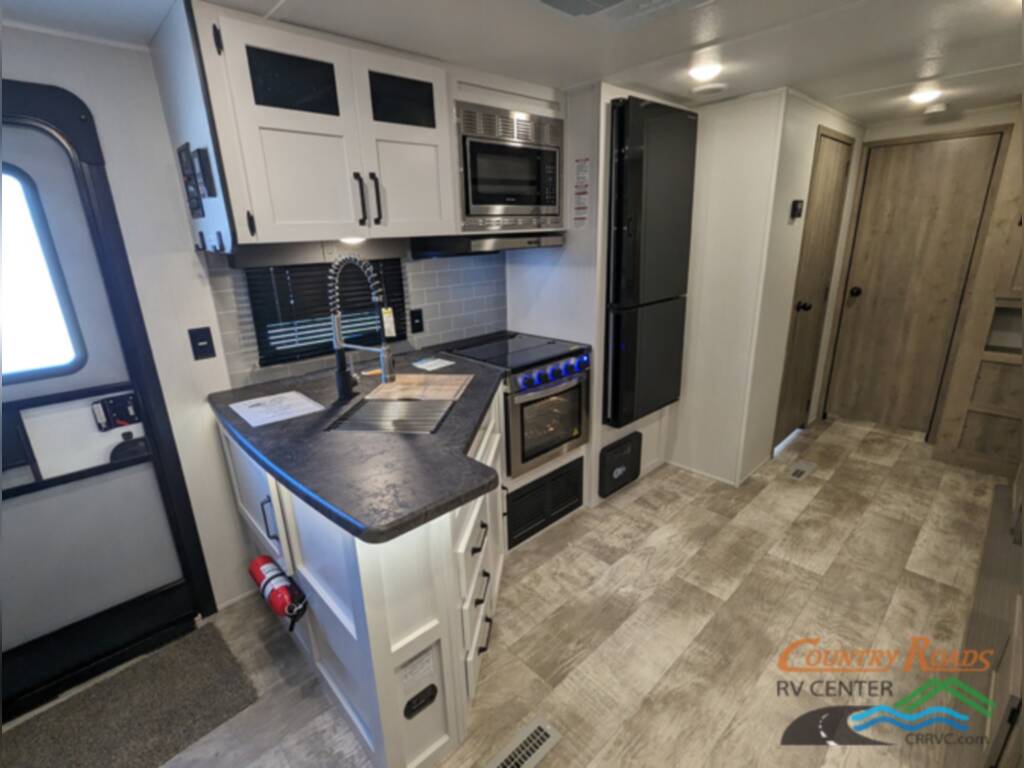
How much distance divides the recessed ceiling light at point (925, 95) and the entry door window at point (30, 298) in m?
4.03

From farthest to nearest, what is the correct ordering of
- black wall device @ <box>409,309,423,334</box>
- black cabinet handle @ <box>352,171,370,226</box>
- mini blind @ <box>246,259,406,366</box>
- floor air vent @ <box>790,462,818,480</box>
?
floor air vent @ <box>790,462,818,480</box> < black wall device @ <box>409,309,423,334</box> < mini blind @ <box>246,259,406,366</box> < black cabinet handle @ <box>352,171,370,226</box>

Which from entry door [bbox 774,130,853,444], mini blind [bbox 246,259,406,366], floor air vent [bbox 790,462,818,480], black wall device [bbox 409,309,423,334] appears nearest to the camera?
mini blind [bbox 246,259,406,366]

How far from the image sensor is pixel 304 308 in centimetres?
216

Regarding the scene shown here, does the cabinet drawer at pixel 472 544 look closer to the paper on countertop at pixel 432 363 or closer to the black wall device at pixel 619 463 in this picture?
the paper on countertop at pixel 432 363

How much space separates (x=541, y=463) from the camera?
2.50 metres

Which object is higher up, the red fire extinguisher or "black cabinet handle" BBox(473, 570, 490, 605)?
the red fire extinguisher

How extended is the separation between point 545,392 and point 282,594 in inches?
54.7

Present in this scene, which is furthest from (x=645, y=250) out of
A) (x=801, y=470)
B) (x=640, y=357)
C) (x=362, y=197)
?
(x=801, y=470)

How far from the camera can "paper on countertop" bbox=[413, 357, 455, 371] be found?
227cm

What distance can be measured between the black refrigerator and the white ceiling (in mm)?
237

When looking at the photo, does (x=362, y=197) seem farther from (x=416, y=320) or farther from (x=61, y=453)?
(x=61, y=453)

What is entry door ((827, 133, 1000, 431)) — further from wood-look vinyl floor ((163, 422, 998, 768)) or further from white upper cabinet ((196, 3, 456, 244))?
white upper cabinet ((196, 3, 456, 244))

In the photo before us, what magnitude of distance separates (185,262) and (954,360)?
4418 mm

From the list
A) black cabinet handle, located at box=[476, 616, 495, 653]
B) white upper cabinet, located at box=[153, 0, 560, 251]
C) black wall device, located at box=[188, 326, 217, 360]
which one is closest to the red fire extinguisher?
black cabinet handle, located at box=[476, 616, 495, 653]
